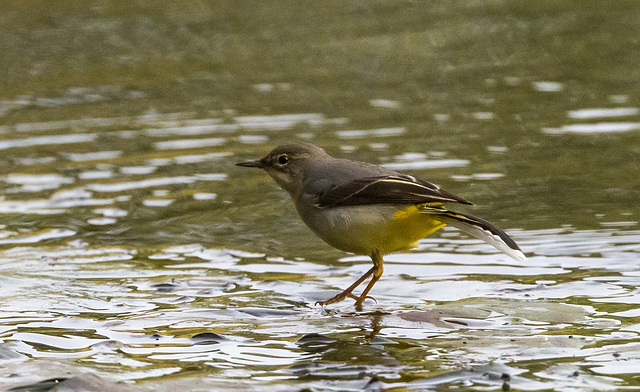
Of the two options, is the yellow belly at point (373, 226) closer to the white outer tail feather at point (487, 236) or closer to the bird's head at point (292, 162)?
the white outer tail feather at point (487, 236)

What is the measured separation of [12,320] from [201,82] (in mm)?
7360

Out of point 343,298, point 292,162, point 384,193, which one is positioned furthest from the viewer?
point 292,162

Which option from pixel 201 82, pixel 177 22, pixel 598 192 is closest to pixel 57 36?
pixel 177 22

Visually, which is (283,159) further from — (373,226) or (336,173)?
(373,226)

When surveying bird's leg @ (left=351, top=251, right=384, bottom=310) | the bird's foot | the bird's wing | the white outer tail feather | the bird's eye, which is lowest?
the bird's foot

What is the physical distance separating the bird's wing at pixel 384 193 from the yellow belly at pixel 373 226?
5 centimetres

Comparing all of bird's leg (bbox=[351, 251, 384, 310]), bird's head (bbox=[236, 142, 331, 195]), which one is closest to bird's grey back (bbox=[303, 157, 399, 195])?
bird's head (bbox=[236, 142, 331, 195])

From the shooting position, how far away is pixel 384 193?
6.43 meters

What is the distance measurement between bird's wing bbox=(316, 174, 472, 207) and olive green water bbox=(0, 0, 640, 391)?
632 mm

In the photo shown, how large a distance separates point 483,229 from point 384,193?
62 cm

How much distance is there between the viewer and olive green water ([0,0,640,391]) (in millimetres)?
5457

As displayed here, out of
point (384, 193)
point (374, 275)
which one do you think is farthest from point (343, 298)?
point (384, 193)

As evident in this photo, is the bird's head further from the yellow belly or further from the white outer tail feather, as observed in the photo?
the white outer tail feather

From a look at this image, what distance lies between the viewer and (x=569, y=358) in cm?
517
